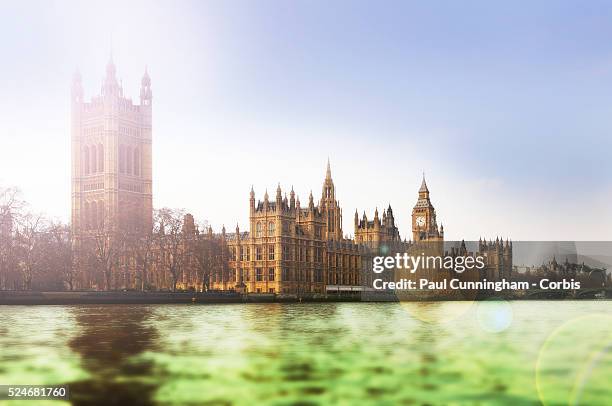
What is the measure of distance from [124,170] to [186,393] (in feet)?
413

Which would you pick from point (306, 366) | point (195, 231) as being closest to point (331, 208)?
point (195, 231)

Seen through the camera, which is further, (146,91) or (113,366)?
(146,91)

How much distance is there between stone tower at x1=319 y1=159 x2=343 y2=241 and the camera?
147875mm

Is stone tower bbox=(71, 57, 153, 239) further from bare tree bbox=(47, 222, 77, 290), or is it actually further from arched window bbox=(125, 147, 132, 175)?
bare tree bbox=(47, 222, 77, 290)

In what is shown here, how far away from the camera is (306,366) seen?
22844 millimetres

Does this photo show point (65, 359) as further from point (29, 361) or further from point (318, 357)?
point (318, 357)

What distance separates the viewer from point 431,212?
193 meters

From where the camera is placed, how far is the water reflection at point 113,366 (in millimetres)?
17297

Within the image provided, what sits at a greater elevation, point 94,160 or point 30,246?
point 94,160

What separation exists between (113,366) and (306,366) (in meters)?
4.95

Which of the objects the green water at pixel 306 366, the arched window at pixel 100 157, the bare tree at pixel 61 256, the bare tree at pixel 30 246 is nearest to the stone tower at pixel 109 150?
the arched window at pixel 100 157

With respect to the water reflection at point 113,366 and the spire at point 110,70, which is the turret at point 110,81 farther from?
the water reflection at point 113,366

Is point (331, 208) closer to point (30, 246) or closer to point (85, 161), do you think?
point (85, 161)

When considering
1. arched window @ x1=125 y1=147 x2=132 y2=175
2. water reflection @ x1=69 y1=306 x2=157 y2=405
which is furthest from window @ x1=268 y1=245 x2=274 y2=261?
water reflection @ x1=69 y1=306 x2=157 y2=405
